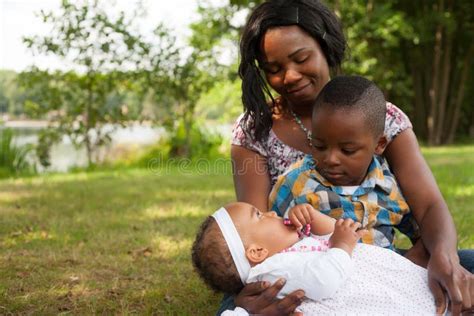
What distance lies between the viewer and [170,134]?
442 inches

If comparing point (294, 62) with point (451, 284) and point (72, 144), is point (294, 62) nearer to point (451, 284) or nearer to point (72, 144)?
point (451, 284)

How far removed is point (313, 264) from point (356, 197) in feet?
1.64

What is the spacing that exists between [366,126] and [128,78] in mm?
8396

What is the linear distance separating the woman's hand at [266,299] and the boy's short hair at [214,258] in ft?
0.24

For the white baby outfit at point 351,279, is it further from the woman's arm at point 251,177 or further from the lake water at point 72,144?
the lake water at point 72,144

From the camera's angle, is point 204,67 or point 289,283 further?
point 204,67

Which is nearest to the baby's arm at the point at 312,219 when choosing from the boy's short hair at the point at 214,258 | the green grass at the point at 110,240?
the boy's short hair at the point at 214,258

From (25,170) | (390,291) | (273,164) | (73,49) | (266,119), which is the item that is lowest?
(25,170)

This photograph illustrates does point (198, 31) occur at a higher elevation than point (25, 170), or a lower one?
higher

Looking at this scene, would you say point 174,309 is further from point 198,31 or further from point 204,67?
point 198,31

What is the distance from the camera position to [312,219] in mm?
2473

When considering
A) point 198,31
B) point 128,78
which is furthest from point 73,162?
point 198,31

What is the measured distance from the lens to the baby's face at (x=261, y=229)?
93.4 inches

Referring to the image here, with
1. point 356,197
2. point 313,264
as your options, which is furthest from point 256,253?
point 356,197
